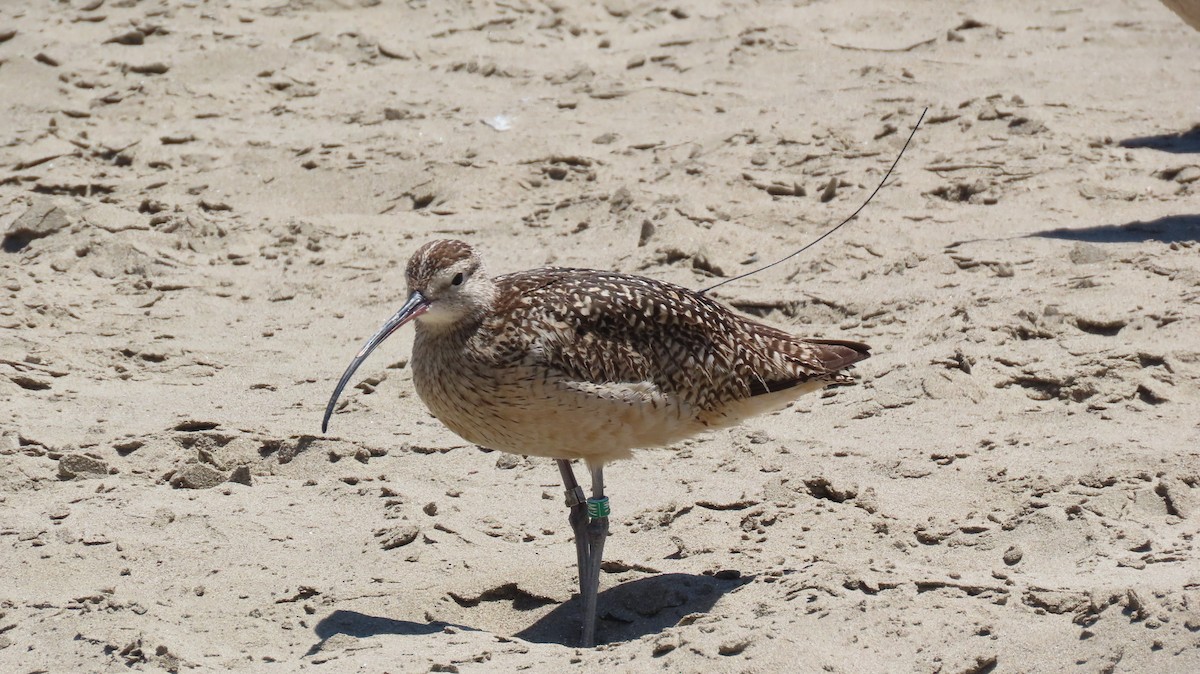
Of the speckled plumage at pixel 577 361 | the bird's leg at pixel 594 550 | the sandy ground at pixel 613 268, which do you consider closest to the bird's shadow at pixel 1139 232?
the sandy ground at pixel 613 268

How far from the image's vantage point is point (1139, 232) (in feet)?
26.0

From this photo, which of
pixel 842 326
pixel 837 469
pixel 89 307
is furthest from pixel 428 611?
pixel 89 307

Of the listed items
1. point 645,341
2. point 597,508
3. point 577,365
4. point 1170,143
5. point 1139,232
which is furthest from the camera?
point 1170,143

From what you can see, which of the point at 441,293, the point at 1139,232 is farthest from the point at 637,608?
the point at 1139,232

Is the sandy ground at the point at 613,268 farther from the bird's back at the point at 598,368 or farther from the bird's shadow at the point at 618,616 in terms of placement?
the bird's back at the point at 598,368

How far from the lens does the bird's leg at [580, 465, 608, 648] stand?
17.9ft

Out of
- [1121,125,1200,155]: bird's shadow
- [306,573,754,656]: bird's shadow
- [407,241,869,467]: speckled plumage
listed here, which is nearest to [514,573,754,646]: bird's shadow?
[306,573,754,656]: bird's shadow

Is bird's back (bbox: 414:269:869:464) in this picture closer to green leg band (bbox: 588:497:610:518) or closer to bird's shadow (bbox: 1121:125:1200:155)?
green leg band (bbox: 588:497:610:518)

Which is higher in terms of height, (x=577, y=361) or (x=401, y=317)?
(x=401, y=317)

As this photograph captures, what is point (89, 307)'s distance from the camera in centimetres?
789

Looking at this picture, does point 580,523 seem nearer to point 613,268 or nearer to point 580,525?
point 580,525

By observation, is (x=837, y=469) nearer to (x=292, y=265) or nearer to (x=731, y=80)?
(x=292, y=265)

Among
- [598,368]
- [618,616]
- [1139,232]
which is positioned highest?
[598,368]

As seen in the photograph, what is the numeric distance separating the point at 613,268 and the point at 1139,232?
2.70m
